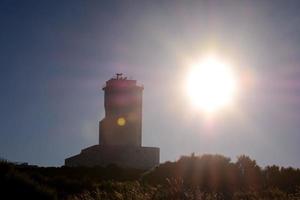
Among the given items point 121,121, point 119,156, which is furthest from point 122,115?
point 119,156

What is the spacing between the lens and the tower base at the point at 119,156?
61000 mm

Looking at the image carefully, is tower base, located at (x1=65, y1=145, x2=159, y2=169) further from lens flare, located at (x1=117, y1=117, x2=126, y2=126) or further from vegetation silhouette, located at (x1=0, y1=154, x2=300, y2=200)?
vegetation silhouette, located at (x1=0, y1=154, x2=300, y2=200)

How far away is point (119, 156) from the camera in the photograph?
6169 centimetres

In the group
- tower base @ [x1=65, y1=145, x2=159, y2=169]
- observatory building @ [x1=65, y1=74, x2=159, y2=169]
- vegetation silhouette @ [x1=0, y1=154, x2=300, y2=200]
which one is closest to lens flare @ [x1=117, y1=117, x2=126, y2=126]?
observatory building @ [x1=65, y1=74, x2=159, y2=169]

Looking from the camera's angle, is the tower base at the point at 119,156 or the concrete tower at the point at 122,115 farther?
the concrete tower at the point at 122,115

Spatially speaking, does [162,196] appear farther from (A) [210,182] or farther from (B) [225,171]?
(B) [225,171]

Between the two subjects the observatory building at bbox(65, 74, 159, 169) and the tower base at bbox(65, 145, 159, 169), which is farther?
the observatory building at bbox(65, 74, 159, 169)

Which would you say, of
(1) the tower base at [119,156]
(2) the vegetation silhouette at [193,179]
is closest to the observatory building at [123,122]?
(1) the tower base at [119,156]

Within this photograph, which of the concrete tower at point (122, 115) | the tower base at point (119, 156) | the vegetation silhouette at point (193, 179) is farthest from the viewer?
the concrete tower at point (122, 115)

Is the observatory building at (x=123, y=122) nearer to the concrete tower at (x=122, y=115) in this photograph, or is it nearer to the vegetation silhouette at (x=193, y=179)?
the concrete tower at (x=122, y=115)

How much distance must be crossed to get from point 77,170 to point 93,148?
2246 centimetres

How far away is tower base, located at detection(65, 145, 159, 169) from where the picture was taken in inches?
2402

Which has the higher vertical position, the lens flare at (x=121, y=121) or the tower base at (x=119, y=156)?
the lens flare at (x=121, y=121)

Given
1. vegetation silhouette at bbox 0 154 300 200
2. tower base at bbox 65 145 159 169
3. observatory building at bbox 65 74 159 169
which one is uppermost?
observatory building at bbox 65 74 159 169
